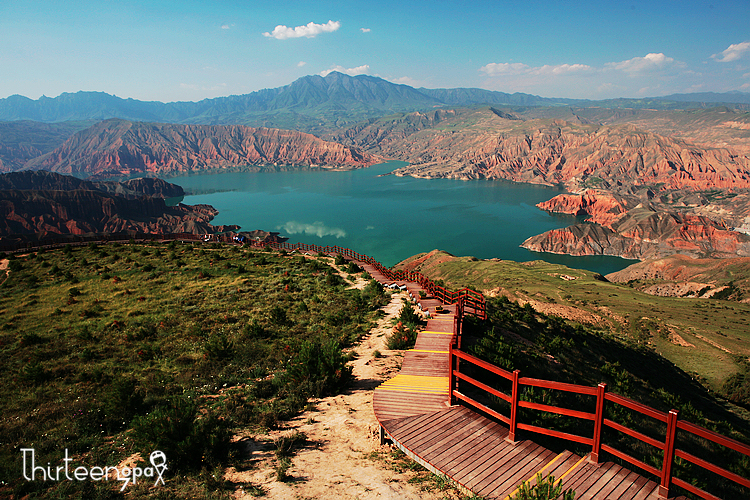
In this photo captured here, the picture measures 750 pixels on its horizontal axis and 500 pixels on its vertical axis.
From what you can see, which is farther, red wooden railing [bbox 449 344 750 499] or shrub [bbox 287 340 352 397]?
shrub [bbox 287 340 352 397]

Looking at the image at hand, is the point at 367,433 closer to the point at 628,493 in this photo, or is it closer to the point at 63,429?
the point at 628,493

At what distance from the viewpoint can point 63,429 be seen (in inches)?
365

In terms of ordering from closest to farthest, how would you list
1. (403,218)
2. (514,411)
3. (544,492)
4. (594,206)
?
(544,492), (514,411), (403,218), (594,206)

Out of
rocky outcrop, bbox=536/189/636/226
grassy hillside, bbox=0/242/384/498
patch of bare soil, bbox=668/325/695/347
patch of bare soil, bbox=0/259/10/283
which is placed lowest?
patch of bare soil, bbox=668/325/695/347

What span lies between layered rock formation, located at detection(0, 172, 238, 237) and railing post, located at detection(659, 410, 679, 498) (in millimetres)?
108451

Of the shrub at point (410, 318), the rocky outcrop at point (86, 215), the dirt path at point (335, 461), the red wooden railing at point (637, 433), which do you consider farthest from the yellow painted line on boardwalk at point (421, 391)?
the rocky outcrop at point (86, 215)

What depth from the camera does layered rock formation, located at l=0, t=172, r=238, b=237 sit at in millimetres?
94625

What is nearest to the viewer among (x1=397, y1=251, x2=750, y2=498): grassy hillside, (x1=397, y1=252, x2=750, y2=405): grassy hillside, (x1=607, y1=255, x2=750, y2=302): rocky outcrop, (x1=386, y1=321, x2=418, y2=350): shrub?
(x1=397, y1=251, x2=750, y2=498): grassy hillside

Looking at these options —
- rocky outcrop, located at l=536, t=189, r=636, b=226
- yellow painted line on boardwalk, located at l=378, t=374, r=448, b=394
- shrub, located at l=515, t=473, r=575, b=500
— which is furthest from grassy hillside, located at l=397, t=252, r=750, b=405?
rocky outcrop, located at l=536, t=189, r=636, b=226

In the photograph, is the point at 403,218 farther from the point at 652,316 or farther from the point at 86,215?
the point at 652,316

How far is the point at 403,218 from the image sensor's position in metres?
134

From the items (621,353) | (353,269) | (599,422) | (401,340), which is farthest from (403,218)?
(599,422)

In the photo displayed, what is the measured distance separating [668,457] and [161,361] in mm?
14872

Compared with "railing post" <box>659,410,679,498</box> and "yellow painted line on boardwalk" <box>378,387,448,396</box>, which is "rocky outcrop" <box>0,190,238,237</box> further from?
"railing post" <box>659,410,679,498</box>
